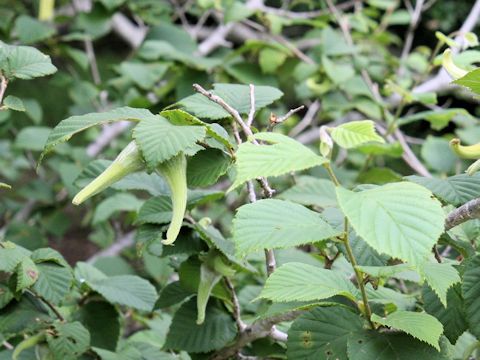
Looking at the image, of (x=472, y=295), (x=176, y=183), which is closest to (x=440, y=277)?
(x=472, y=295)

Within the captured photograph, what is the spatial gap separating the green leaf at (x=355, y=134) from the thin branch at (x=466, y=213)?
0.33 feet

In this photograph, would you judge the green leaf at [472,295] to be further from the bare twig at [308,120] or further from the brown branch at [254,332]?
the bare twig at [308,120]

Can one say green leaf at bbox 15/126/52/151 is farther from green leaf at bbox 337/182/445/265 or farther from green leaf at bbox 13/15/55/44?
green leaf at bbox 337/182/445/265

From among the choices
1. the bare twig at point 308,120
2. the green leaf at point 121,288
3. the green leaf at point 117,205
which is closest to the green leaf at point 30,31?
the green leaf at point 117,205

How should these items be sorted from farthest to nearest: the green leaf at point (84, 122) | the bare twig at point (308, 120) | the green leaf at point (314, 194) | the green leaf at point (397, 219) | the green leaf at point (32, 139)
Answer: the bare twig at point (308, 120), the green leaf at point (32, 139), the green leaf at point (314, 194), the green leaf at point (84, 122), the green leaf at point (397, 219)

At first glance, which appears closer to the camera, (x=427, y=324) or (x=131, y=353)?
(x=427, y=324)

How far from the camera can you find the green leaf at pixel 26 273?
730mm

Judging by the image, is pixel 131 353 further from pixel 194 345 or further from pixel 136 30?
pixel 136 30

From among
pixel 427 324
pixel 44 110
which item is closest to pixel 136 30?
pixel 427 324

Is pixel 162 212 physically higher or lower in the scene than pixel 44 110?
higher

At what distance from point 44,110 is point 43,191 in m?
2.90

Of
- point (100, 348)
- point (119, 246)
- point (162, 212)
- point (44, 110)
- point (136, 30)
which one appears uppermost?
point (162, 212)

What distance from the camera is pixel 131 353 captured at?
2.84 ft

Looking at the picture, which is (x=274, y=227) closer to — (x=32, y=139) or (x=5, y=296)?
(x=5, y=296)
